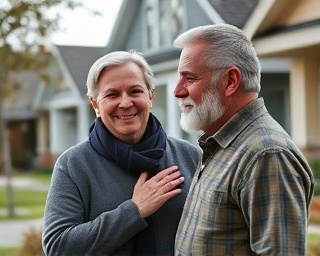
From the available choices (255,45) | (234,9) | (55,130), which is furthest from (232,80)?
(55,130)

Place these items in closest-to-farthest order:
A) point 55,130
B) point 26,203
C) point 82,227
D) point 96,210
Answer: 1. point 82,227
2. point 96,210
3. point 26,203
4. point 55,130

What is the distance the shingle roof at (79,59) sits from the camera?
28328 mm

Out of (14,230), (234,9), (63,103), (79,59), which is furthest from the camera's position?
(63,103)

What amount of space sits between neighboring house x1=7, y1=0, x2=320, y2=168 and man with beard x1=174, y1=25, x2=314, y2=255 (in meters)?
11.1

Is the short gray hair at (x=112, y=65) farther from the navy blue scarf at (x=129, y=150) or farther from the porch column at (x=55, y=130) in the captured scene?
the porch column at (x=55, y=130)

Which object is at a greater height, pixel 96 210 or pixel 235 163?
pixel 235 163

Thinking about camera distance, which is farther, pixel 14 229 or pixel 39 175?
pixel 39 175

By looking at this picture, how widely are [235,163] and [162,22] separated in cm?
1814

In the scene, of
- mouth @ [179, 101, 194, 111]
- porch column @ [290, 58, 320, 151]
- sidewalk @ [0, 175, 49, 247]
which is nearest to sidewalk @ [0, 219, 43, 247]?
sidewalk @ [0, 175, 49, 247]

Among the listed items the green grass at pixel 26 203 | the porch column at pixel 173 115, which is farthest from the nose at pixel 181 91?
the porch column at pixel 173 115

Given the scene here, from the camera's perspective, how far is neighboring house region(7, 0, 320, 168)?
48.3ft

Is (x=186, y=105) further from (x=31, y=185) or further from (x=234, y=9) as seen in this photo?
(x=31, y=185)

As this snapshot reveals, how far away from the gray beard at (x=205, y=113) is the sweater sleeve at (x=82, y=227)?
53 cm

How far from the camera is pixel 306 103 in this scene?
49.9 ft
